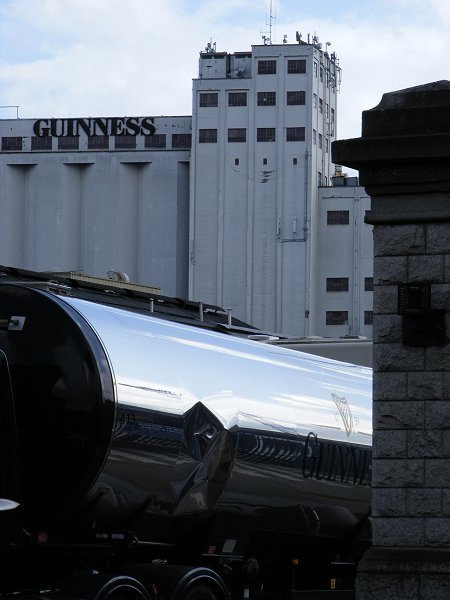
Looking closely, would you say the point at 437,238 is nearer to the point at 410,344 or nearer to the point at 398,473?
the point at 410,344

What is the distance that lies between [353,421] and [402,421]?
20.0 ft

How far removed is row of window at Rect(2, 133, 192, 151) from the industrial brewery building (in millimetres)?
109

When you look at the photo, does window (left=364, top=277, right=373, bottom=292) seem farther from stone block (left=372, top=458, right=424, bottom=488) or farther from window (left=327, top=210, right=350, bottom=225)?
stone block (left=372, top=458, right=424, bottom=488)

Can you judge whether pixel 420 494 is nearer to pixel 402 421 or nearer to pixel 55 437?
pixel 402 421

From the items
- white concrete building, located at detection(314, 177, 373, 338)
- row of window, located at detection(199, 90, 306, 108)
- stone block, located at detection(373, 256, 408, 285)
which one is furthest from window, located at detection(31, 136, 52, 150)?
stone block, located at detection(373, 256, 408, 285)

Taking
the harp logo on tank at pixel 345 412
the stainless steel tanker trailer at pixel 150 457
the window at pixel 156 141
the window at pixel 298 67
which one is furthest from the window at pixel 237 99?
the stainless steel tanker trailer at pixel 150 457

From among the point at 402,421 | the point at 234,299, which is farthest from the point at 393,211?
the point at 234,299

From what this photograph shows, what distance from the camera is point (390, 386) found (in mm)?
15188

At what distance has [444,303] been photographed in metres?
15.3

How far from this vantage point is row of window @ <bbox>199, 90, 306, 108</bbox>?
10838 cm

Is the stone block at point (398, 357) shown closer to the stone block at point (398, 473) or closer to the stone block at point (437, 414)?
the stone block at point (437, 414)

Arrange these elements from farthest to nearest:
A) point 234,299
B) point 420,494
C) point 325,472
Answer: point 234,299 < point 325,472 < point 420,494

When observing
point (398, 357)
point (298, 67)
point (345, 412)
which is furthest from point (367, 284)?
point (398, 357)

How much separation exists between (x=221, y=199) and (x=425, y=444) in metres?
93.9
